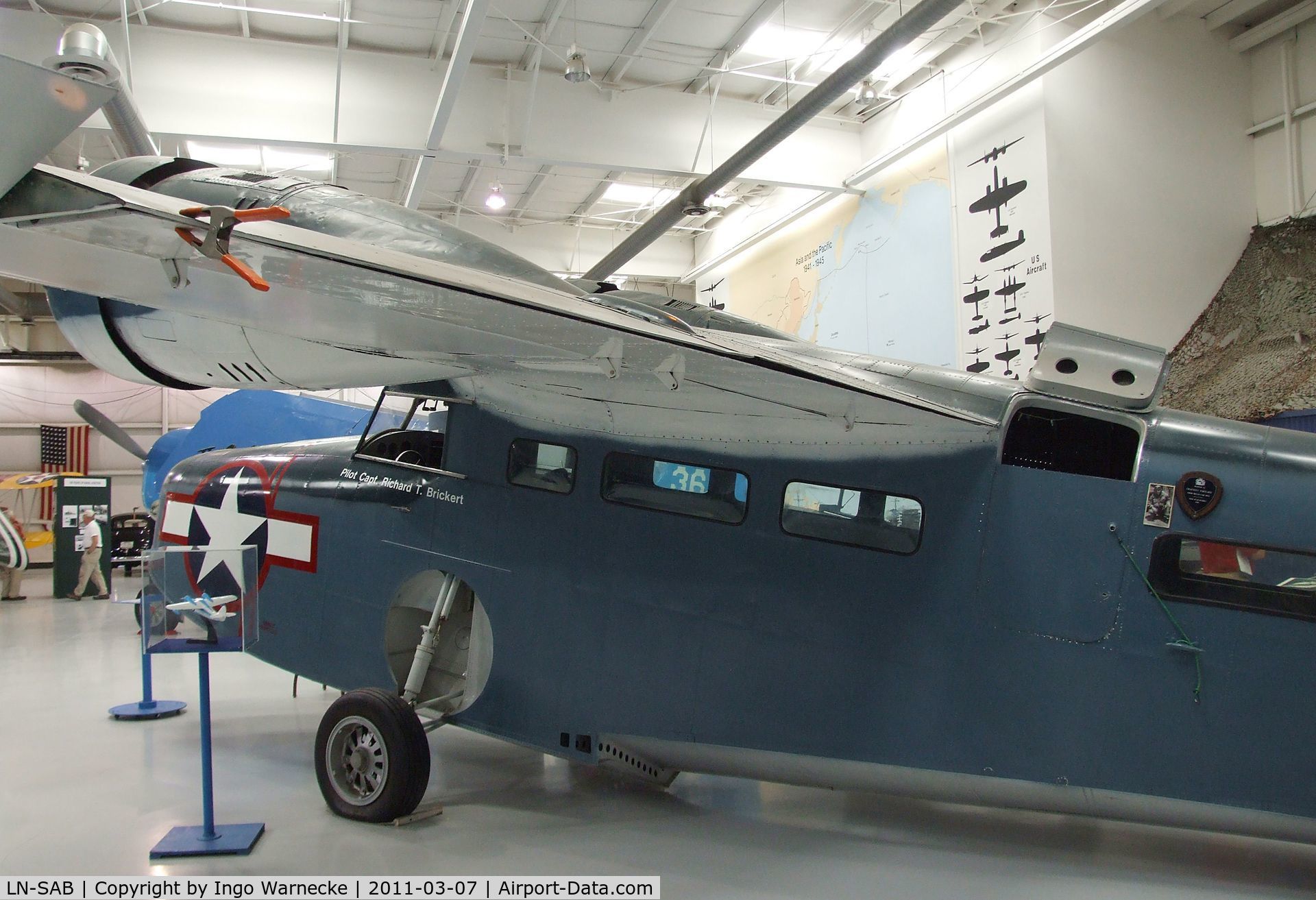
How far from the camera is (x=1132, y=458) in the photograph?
4.70 metres

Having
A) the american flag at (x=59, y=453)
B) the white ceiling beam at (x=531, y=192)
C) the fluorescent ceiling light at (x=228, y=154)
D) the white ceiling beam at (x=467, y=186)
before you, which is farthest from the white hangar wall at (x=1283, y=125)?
the american flag at (x=59, y=453)

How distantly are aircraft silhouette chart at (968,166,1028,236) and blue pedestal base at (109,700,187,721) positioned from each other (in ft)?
38.4

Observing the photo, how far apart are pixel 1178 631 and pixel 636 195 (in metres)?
16.8

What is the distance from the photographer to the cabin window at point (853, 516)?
4.80 m

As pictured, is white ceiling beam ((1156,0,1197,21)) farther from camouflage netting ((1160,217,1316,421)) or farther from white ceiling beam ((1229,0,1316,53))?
camouflage netting ((1160,217,1316,421))

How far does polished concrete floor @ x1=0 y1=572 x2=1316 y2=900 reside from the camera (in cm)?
462

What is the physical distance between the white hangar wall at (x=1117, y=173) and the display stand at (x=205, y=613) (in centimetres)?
1011

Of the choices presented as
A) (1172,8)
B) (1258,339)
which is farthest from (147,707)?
(1172,8)

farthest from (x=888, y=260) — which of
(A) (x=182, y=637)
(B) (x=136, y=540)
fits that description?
(B) (x=136, y=540)

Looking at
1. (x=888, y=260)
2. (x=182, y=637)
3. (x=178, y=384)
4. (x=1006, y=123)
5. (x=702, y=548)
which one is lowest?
(x=182, y=637)

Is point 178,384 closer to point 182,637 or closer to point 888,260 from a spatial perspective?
point 182,637

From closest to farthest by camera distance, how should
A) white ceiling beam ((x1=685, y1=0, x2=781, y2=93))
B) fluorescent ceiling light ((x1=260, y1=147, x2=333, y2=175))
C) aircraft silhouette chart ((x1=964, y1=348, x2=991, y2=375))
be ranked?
aircraft silhouette chart ((x1=964, y1=348, x2=991, y2=375)) → white ceiling beam ((x1=685, y1=0, x2=781, y2=93)) → fluorescent ceiling light ((x1=260, y1=147, x2=333, y2=175))

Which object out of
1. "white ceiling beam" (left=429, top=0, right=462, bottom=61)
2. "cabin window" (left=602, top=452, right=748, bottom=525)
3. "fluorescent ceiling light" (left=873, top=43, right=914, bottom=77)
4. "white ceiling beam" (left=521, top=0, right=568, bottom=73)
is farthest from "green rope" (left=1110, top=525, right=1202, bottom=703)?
"white ceiling beam" (left=429, top=0, right=462, bottom=61)

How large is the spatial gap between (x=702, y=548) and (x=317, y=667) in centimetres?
328
